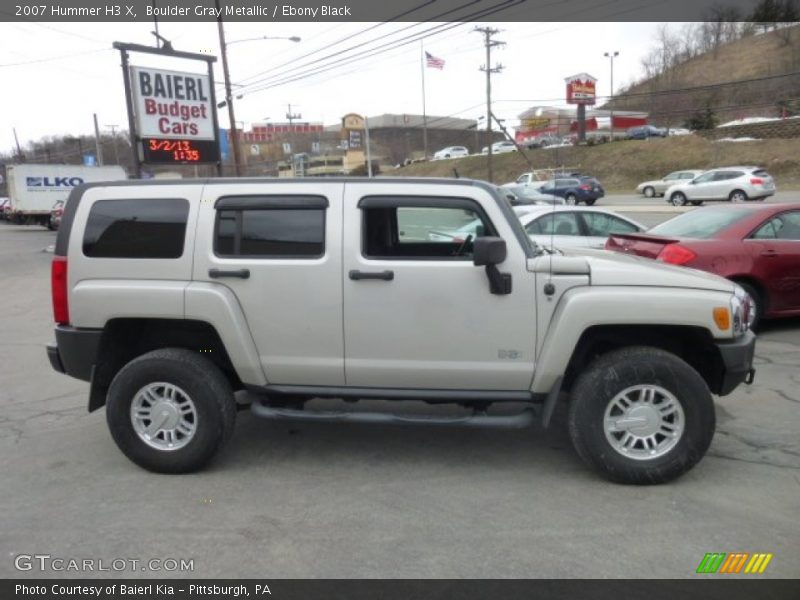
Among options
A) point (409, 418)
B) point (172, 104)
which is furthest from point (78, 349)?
point (172, 104)

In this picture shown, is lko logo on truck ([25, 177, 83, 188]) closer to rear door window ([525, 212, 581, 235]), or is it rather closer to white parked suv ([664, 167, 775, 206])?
rear door window ([525, 212, 581, 235])

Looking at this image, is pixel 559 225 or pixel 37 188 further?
pixel 37 188

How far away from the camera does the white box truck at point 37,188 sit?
30.8m

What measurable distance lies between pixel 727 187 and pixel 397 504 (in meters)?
29.9

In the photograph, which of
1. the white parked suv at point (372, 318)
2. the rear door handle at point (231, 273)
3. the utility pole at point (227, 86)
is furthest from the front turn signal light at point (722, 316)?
the utility pole at point (227, 86)

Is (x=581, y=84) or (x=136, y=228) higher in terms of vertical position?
(x=581, y=84)

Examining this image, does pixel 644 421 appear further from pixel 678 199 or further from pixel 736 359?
pixel 678 199

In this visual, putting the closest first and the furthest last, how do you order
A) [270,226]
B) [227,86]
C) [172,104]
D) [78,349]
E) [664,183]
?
[270,226] < [78,349] < [172,104] < [227,86] < [664,183]

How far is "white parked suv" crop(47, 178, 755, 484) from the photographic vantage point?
3695mm

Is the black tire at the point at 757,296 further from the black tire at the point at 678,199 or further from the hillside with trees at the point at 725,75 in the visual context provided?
the hillside with trees at the point at 725,75

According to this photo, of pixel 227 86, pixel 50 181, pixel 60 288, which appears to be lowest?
pixel 60 288

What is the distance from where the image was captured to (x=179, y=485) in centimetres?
389

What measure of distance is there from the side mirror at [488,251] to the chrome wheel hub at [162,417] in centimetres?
209

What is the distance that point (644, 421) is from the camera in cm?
372
